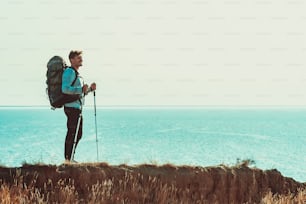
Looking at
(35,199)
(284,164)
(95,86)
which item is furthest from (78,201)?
(284,164)

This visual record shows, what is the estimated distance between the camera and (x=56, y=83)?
10719mm

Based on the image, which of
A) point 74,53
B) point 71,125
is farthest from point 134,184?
point 74,53

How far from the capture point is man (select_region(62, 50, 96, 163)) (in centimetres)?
1059

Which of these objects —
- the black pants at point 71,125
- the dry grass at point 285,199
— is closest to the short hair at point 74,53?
the black pants at point 71,125

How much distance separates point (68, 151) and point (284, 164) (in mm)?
55653

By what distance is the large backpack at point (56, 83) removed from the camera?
421 inches

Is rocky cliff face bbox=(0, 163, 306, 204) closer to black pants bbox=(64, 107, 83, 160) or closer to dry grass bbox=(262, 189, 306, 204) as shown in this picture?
dry grass bbox=(262, 189, 306, 204)

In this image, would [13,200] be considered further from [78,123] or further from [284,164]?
[284,164]

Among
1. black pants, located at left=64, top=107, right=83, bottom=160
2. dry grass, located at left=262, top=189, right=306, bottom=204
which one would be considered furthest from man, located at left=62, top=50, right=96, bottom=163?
dry grass, located at left=262, top=189, right=306, bottom=204

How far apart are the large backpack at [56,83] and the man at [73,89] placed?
0.09 m

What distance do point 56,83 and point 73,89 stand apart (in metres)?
0.34

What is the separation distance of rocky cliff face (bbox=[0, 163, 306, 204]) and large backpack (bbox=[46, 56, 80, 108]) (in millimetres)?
1143

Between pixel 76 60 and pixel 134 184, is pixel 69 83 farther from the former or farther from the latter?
pixel 134 184

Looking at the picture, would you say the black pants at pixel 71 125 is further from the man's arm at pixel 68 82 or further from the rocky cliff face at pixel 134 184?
the rocky cliff face at pixel 134 184
